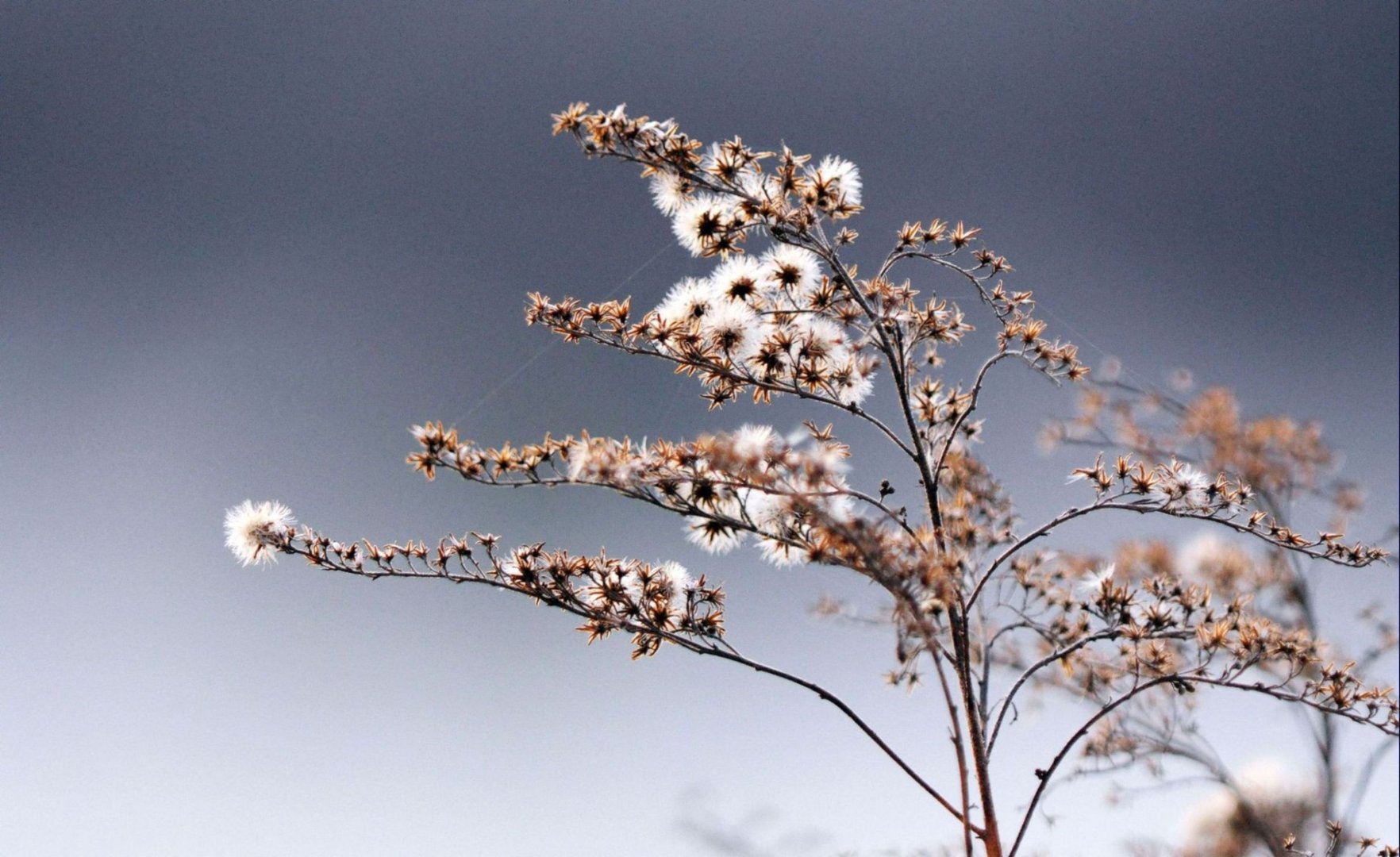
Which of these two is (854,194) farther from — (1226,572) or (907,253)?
(1226,572)

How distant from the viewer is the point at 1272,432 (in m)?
7.72

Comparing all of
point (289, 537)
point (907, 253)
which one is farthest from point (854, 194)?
point (289, 537)

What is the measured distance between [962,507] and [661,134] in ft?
8.21

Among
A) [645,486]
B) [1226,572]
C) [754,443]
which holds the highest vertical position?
[1226,572]

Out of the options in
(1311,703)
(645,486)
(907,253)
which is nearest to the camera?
(645,486)

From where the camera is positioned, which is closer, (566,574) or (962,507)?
(566,574)

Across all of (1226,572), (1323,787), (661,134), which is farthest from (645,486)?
Answer: (1323,787)

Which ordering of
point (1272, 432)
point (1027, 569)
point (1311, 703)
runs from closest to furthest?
point (1311, 703)
point (1027, 569)
point (1272, 432)

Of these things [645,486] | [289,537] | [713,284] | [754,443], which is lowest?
[289,537]

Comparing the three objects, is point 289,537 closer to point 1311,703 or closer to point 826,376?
point 826,376

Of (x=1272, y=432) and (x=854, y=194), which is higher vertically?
(x=1272, y=432)

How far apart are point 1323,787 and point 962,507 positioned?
6492 mm

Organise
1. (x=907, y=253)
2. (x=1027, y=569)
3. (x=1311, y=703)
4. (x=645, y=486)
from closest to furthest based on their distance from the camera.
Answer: (x=645, y=486) < (x=1311, y=703) < (x=907, y=253) < (x=1027, y=569)

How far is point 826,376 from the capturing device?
3.44 meters
